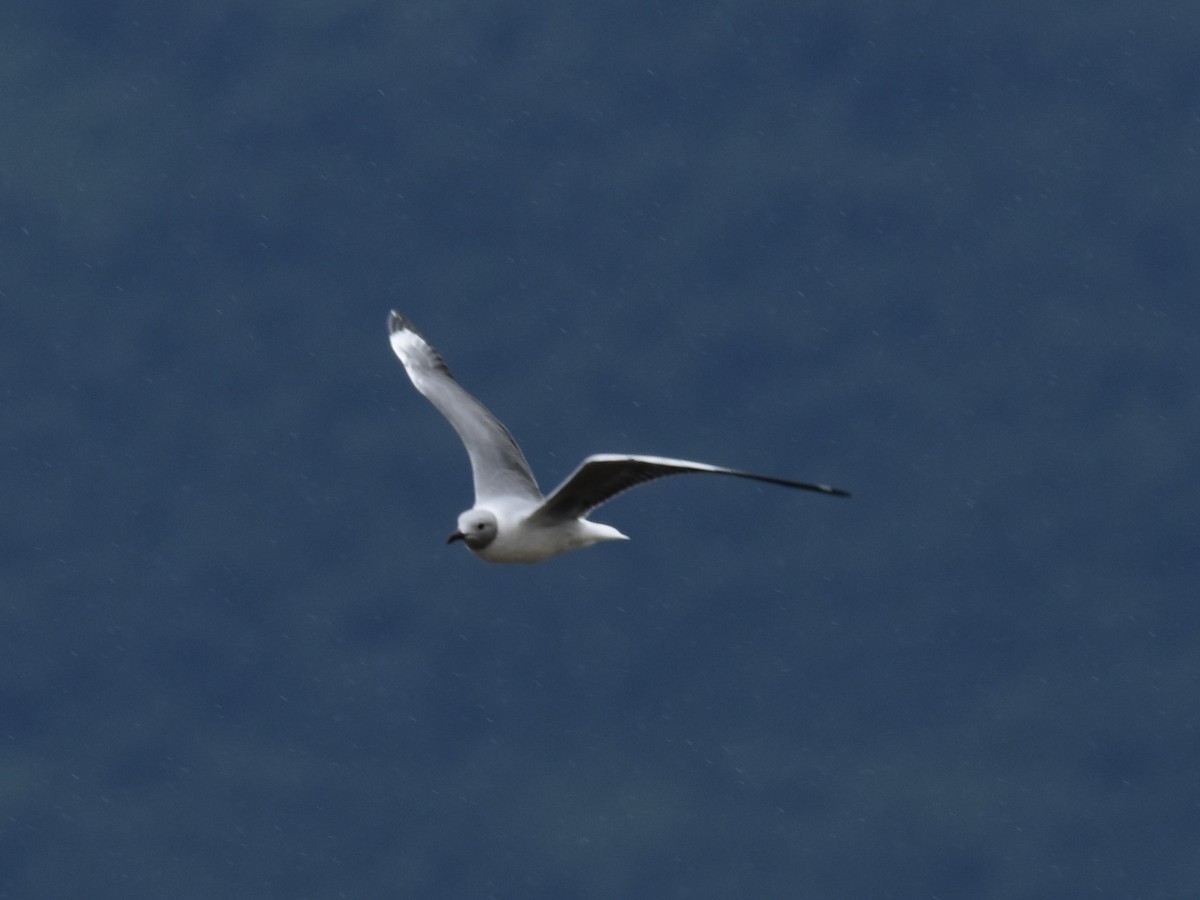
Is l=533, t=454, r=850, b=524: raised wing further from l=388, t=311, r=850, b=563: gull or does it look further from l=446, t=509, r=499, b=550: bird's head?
l=446, t=509, r=499, b=550: bird's head

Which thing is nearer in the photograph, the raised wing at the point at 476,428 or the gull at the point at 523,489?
the gull at the point at 523,489

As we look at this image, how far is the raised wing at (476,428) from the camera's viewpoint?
81.7 feet

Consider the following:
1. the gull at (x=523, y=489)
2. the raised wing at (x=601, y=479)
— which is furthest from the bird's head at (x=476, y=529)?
the raised wing at (x=601, y=479)

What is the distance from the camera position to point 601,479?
72.8 feet

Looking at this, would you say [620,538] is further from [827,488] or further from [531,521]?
[827,488]

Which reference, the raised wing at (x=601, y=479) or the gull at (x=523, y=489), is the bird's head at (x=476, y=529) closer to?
the gull at (x=523, y=489)

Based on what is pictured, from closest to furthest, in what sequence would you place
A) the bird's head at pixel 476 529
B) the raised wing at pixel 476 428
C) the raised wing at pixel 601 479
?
the raised wing at pixel 601 479, the bird's head at pixel 476 529, the raised wing at pixel 476 428

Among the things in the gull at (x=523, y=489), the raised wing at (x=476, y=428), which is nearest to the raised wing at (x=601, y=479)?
the gull at (x=523, y=489)

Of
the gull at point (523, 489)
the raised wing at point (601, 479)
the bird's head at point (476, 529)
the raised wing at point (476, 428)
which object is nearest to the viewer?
the raised wing at point (601, 479)

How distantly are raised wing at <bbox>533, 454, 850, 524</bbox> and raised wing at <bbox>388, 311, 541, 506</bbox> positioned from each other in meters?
1.77

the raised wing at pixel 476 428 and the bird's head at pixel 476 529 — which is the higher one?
the raised wing at pixel 476 428

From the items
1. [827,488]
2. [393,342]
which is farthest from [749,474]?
[393,342]

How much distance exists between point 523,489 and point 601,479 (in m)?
2.81

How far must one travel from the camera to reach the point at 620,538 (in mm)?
23297
